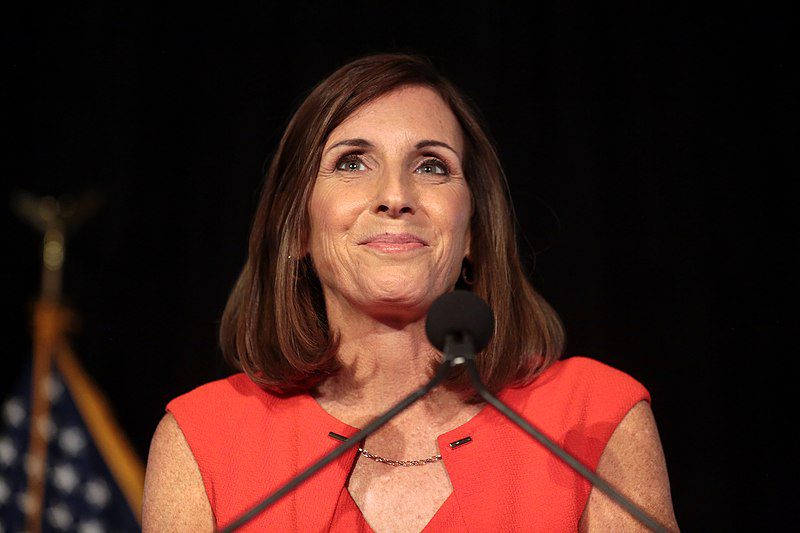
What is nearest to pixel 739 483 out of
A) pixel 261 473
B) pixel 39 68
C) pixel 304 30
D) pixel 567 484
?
pixel 567 484

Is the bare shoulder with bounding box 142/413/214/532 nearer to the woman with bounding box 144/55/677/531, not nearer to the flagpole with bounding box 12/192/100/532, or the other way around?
the woman with bounding box 144/55/677/531

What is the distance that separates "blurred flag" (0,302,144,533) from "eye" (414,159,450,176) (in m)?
1.36

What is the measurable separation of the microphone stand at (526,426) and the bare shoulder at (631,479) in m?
0.50

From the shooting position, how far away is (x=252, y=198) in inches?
102

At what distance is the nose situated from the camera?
5.27ft

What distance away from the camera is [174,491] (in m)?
1.62

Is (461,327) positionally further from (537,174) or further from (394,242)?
(537,174)

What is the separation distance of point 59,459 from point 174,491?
1208 millimetres

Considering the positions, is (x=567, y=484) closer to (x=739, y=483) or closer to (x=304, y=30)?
(x=739, y=483)

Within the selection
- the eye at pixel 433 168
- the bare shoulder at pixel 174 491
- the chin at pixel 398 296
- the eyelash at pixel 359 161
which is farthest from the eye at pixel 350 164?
the bare shoulder at pixel 174 491

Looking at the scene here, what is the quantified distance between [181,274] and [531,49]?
121 cm

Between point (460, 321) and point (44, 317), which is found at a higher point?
point (460, 321)

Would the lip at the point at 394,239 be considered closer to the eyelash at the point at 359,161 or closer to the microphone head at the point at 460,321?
the eyelash at the point at 359,161

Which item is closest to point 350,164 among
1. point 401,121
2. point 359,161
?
point 359,161
